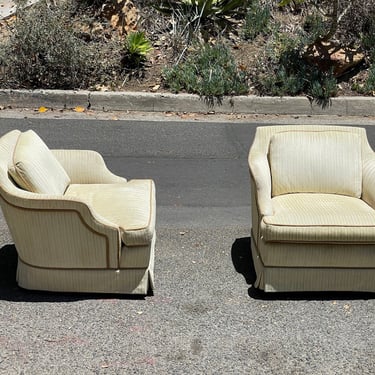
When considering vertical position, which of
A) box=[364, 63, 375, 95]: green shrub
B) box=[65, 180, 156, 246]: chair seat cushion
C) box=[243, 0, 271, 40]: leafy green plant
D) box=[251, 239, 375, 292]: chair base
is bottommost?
box=[251, 239, 375, 292]: chair base

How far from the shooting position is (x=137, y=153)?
8094 mm

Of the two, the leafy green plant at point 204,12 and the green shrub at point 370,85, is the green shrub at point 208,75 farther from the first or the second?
the green shrub at point 370,85

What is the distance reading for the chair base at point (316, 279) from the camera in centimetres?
459

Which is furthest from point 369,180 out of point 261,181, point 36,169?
point 36,169

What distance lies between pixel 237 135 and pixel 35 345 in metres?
5.43

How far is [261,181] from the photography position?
193 inches

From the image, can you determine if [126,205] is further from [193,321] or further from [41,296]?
[193,321]

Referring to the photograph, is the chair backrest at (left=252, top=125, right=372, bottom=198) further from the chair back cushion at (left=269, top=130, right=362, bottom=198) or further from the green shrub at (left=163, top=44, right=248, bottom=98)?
the green shrub at (left=163, top=44, right=248, bottom=98)

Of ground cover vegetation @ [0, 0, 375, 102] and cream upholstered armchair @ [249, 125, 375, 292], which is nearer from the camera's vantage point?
cream upholstered armchair @ [249, 125, 375, 292]

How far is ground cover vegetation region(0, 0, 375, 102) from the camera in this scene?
1027 cm

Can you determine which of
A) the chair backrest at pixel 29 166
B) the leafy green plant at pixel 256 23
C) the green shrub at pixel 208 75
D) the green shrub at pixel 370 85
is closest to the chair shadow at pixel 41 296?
the chair backrest at pixel 29 166

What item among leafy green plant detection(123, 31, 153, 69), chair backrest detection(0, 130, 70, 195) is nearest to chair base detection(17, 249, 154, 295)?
chair backrest detection(0, 130, 70, 195)

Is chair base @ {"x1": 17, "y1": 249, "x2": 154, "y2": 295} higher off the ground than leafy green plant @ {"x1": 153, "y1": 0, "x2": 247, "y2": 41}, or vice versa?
leafy green plant @ {"x1": 153, "y1": 0, "x2": 247, "y2": 41}

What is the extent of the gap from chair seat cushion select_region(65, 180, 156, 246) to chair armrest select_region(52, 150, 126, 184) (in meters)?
0.11
